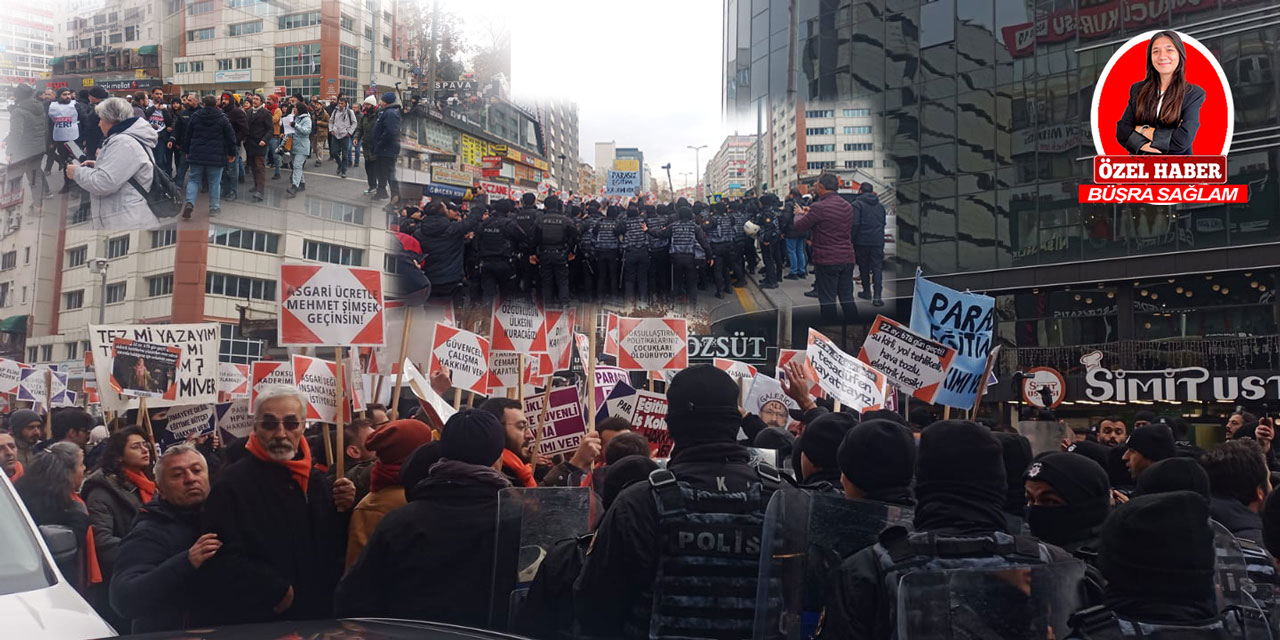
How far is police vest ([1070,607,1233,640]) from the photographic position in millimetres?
2516

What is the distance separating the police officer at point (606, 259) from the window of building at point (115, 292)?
7403 millimetres

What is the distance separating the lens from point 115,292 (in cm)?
1497

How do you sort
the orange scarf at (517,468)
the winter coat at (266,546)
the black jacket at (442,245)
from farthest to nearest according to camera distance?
the black jacket at (442,245) → the orange scarf at (517,468) → the winter coat at (266,546)

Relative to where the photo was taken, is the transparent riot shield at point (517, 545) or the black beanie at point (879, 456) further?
the transparent riot shield at point (517, 545)

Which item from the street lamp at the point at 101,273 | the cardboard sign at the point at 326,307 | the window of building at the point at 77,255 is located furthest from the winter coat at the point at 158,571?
the window of building at the point at 77,255

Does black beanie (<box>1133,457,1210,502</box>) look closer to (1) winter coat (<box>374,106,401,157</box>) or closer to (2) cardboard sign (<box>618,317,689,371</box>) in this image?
(2) cardboard sign (<box>618,317,689,371</box>)

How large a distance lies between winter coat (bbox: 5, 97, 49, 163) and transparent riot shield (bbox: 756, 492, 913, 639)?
12.4 m

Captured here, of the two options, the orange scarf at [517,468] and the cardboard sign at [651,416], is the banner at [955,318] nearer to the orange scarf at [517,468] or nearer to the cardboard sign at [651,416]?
the cardboard sign at [651,416]

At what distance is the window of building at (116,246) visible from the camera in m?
13.3

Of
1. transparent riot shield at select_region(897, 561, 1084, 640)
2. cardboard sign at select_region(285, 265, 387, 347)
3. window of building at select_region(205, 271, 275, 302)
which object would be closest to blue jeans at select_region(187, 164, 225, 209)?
window of building at select_region(205, 271, 275, 302)

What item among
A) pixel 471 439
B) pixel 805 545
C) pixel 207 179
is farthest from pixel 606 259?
pixel 805 545

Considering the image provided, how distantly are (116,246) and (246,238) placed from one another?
1556 millimetres

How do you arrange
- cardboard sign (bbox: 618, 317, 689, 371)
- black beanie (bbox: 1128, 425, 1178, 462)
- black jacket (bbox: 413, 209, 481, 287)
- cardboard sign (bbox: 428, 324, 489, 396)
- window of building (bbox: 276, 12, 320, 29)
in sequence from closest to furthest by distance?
black beanie (bbox: 1128, 425, 1178, 462) → cardboard sign (bbox: 428, 324, 489, 396) → cardboard sign (bbox: 618, 317, 689, 371) → window of building (bbox: 276, 12, 320, 29) → black jacket (bbox: 413, 209, 481, 287)

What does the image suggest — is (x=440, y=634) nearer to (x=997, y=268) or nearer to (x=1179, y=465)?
(x=1179, y=465)
